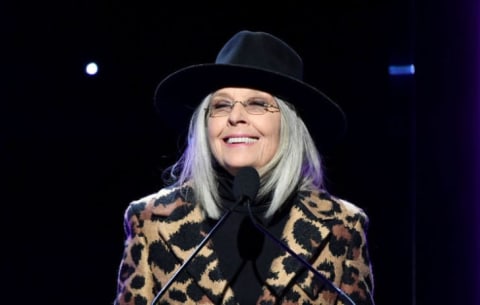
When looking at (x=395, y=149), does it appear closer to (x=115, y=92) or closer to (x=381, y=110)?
(x=381, y=110)

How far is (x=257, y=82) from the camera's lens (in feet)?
8.48

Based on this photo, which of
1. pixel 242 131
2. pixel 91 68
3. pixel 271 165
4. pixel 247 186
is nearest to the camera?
pixel 247 186

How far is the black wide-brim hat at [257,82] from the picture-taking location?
259cm

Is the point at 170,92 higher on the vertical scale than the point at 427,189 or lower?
higher

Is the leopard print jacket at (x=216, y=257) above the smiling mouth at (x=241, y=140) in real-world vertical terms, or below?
below

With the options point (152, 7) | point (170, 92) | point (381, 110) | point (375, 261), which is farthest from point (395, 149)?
point (170, 92)

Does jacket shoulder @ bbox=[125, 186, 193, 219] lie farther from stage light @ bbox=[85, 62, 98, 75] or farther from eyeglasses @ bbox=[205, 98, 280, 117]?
stage light @ bbox=[85, 62, 98, 75]

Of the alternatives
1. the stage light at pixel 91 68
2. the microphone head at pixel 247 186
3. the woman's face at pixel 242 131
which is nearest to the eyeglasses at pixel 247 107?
the woman's face at pixel 242 131

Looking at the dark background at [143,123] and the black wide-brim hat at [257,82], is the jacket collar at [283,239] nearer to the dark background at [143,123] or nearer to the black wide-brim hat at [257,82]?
the black wide-brim hat at [257,82]

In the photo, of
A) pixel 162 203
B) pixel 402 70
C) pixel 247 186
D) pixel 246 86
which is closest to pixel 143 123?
pixel 402 70

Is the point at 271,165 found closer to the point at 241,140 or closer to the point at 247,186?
the point at 241,140

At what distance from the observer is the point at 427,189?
12.0 feet

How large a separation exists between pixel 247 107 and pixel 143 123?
161cm

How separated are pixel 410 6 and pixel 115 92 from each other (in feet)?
4.32
